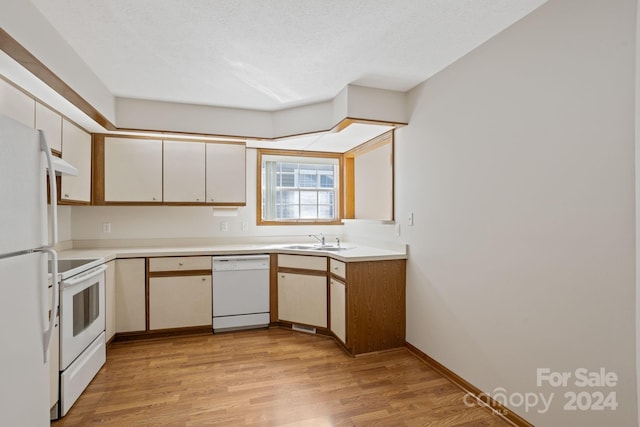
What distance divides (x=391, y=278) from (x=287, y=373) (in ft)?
3.99

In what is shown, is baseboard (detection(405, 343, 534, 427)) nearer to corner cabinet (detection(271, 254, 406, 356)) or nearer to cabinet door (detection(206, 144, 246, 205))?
corner cabinet (detection(271, 254, 406, 356))

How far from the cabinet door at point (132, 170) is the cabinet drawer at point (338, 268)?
6.56ft

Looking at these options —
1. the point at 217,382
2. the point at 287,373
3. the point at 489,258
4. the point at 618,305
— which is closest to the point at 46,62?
the point at 217,382

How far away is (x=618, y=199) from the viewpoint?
4.53ft

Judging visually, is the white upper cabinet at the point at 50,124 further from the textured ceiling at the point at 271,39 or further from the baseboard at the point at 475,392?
the baseboard at the point at 475,392

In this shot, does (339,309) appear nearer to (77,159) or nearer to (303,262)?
(303,262)

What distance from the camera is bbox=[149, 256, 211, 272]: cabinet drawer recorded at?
3.17 m

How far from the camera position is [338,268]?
9.84 ft

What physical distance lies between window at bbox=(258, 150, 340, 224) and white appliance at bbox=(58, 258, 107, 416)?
192cm

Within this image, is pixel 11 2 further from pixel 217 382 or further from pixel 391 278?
pixel 391 278

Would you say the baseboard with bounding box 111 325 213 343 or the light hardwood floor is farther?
the baseboard with bounding box 111 325 213 343

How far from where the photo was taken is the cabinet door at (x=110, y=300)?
287 centimetres

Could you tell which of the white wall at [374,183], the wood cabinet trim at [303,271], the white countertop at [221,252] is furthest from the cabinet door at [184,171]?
the white wall at [374,183]

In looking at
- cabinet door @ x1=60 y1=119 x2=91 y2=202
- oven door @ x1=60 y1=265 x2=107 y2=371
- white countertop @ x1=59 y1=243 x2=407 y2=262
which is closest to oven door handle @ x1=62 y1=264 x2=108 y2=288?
oven door @ x1=60 y1=265 x2=107 y2=371
